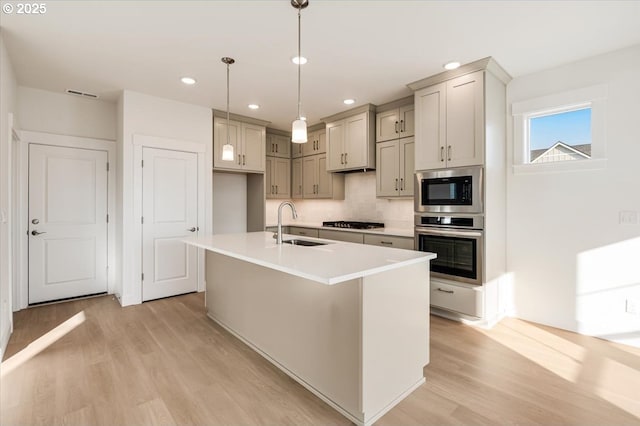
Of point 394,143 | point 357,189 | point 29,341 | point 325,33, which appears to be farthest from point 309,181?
point 29,341

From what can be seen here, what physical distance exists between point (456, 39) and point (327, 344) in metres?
2.55

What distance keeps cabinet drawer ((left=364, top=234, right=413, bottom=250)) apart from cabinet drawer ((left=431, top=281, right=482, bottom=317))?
523 millimetres

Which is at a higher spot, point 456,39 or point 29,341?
point 456,39

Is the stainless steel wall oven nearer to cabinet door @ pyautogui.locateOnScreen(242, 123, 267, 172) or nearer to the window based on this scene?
the window

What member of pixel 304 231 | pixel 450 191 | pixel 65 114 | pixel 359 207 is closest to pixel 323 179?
pixel 359 207

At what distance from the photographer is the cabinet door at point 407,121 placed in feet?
12.8

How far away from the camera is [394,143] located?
4.14m

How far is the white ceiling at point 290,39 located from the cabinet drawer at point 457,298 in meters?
2.23

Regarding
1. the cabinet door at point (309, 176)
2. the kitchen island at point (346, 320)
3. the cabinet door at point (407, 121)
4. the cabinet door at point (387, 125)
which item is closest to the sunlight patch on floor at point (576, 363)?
the kitchen island at point (346, 320)

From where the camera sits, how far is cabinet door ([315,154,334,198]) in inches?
203

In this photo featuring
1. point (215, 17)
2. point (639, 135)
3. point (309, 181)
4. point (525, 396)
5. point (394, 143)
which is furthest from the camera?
point (309, 181)

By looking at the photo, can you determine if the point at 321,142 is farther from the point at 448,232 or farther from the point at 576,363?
the point at 576,363

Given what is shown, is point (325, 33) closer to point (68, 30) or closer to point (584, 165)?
point (68, 30)

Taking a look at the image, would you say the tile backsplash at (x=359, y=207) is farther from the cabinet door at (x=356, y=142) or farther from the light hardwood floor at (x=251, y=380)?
the light hardwood floor at (x=251, y=380)
